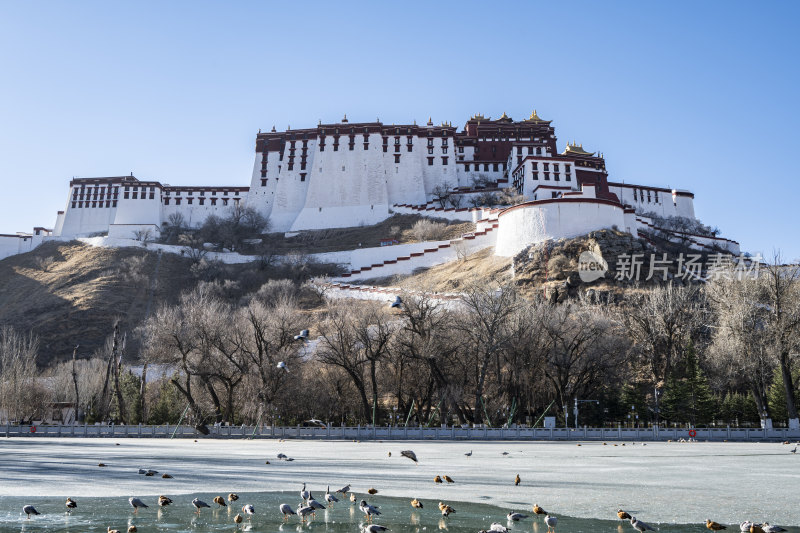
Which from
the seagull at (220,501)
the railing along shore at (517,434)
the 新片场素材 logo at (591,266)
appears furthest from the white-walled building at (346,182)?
the seagull at (220,501)

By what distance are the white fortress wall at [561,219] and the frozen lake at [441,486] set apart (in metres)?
37.2

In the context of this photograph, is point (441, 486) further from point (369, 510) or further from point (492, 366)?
point (492, 366)

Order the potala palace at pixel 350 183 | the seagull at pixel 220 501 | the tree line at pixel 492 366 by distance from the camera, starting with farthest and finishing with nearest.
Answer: the potala palace at pixel 350 183 → the tree line at pixel 492 366 → the seagull at pixel 220 501

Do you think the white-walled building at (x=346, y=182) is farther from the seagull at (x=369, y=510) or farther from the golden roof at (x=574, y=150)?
the seagull at (x=369, y=510)

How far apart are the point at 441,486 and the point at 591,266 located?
42.1m

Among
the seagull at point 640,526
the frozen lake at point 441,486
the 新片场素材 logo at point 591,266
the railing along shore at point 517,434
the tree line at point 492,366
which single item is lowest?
the railing along shore at point 517,434

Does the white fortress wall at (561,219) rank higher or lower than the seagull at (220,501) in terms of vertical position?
higher

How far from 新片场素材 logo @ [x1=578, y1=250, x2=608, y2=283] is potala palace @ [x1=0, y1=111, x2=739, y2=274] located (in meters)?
30.7

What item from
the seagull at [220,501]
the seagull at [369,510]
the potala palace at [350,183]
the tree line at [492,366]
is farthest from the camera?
the potala palace at [350,183]

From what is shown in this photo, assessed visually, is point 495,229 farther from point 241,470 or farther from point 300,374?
point 241,470

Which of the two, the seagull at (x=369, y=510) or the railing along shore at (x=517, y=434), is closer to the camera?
the seagull at (x=369, y=510)

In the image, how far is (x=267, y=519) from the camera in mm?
9953

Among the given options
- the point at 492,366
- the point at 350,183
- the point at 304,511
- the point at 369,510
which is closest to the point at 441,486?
the point at 369,510

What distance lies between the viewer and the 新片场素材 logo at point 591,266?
170ft
